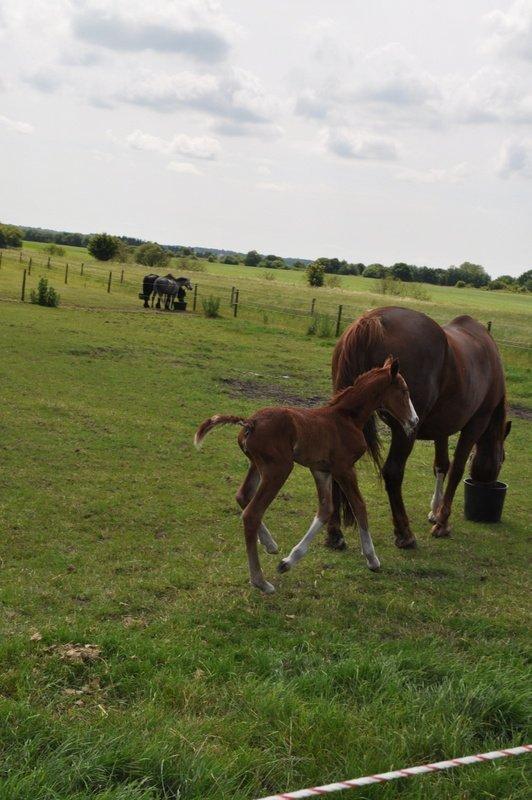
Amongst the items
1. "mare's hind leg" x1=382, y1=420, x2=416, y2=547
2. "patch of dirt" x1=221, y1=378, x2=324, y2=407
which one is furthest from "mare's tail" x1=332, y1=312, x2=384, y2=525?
"patch of dirt" x1=221, y1=378, x2=324, y2=407

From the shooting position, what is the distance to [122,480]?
26.0ft

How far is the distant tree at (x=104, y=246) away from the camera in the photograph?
239 ft

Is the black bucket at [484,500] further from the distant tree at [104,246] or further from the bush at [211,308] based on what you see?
the distant tree at [104,246]

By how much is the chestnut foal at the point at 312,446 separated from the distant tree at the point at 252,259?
327ft

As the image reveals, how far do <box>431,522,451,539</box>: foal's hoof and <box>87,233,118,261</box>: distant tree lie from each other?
69.5 meters

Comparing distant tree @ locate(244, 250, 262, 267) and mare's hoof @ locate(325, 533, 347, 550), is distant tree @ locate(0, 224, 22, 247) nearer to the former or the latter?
distant tree @ locate(244, 250, 262, 267)

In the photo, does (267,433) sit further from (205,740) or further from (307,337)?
(307,337)

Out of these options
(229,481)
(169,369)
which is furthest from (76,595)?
(169,369)

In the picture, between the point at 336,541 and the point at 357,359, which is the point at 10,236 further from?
the point at 336,541

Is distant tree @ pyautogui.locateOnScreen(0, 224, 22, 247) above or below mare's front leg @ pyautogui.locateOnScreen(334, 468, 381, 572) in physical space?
above

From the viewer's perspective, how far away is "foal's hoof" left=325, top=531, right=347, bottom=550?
6445 mm

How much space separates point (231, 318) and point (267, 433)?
22.3m

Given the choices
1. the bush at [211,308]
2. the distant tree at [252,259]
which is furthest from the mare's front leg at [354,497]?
the distant tree at [252,259]

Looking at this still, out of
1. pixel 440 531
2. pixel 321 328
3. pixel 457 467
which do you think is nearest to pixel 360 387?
pixel 440 531
